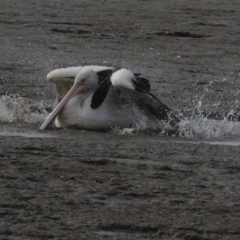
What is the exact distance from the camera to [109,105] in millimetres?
10336

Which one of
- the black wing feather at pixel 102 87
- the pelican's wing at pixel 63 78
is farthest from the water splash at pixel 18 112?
the black wing feather at pixel 102 87

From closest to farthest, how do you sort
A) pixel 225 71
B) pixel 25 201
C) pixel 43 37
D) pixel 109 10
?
pixel 25 201
pixel 225 71
pixel 43 37
pixel 109 10

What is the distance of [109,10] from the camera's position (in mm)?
20156

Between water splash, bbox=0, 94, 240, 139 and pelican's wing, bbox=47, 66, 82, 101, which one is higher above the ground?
pelican's wing, bbox=47, 66, 82, 101

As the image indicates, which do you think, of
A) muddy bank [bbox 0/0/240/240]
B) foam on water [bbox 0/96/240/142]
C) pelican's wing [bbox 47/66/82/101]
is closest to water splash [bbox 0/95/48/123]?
foam on water [bbox 0/96/240/142]

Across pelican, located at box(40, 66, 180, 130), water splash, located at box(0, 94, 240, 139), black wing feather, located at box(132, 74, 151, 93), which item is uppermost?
black wing feather, located at box(132, 74, 151, 93)

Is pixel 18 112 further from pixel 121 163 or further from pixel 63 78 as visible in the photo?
pixel 121 163

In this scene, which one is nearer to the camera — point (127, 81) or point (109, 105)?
point (127, 81)

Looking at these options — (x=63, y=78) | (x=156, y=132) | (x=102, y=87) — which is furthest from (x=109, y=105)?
(x=63, y=78)

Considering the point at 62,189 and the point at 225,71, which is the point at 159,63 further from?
the point at 62,189

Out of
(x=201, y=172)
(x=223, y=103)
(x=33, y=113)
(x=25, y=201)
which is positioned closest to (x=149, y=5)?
(x=223, y=103)

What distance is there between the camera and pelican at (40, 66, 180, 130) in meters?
10.1

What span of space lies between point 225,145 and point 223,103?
346 centimetres

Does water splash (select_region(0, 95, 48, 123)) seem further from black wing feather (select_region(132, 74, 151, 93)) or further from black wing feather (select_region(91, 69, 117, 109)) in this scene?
black wing feather (select_region(132, 74, 151, 93))
